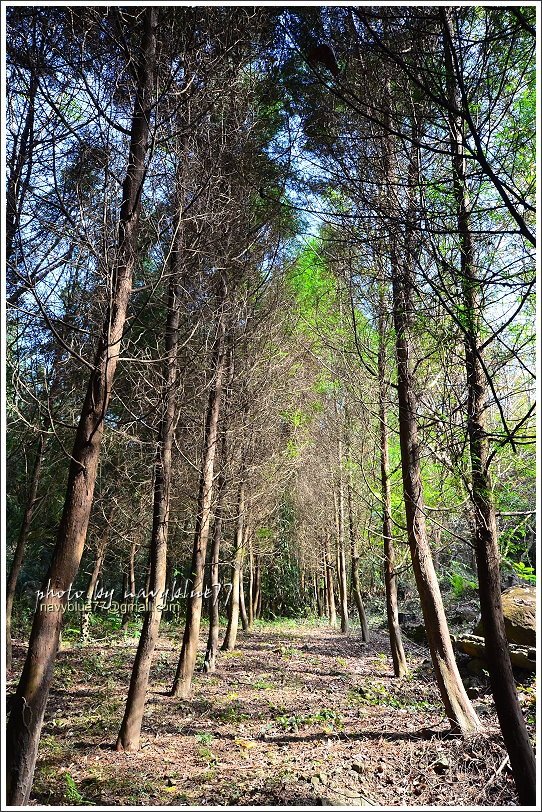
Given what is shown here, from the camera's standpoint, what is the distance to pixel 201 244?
6.18m

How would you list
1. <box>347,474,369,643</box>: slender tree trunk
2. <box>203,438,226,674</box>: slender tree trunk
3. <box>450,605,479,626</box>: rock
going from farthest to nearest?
<box>347,474,369,643</box>: slender tree trunk
<box>450,605,479,626</box>: rock
<box>203,438,226,674</box>: slender tree trunk

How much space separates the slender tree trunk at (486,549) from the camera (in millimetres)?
2832

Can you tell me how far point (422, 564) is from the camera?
5.34 metres

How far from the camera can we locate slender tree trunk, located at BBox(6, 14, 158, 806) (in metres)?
2.65

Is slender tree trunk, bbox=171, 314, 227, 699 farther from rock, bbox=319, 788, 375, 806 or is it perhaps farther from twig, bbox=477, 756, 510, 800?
twig, bbox=477, 756, 510, 800

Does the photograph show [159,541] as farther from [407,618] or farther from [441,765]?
[407,618]

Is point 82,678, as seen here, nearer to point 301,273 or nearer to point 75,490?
point 75,490

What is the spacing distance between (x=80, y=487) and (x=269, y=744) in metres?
3.63

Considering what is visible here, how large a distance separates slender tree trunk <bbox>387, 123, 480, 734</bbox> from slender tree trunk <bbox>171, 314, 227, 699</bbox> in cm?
273

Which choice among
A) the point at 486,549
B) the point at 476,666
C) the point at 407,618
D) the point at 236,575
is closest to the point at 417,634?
the point at 407,618

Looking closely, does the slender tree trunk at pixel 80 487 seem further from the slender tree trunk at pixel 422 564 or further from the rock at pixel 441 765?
the rock at pixel 441 765

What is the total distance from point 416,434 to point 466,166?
291 centimetres

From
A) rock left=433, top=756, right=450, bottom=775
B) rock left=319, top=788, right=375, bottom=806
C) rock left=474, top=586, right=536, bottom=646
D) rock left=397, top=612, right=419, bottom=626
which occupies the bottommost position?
rock left=319, top=788, right=375, bottom=806

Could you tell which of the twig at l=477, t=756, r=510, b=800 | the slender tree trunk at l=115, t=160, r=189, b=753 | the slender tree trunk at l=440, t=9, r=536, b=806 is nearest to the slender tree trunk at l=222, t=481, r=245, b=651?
the slender tree trunk at l=115, t=160, r=189, b=753
